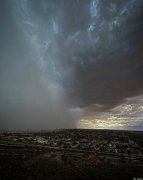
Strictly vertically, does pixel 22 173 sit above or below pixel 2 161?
below

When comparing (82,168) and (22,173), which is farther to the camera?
(82,168)

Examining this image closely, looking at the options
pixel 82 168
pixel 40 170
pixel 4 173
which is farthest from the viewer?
pixel 82 168

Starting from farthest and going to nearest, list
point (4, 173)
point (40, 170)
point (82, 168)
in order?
point (82, 168) < point (40, 170) < point (4, 173)

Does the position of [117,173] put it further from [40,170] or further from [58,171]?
[40,170]

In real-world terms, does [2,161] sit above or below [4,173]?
above

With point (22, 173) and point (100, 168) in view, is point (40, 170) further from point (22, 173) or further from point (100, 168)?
point (100, 168)

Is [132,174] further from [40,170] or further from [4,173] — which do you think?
[4,173]

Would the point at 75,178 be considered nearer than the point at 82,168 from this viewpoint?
Yes

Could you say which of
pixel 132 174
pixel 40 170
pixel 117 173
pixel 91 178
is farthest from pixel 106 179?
pixel 40 170

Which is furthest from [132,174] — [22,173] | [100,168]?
[22,173]
